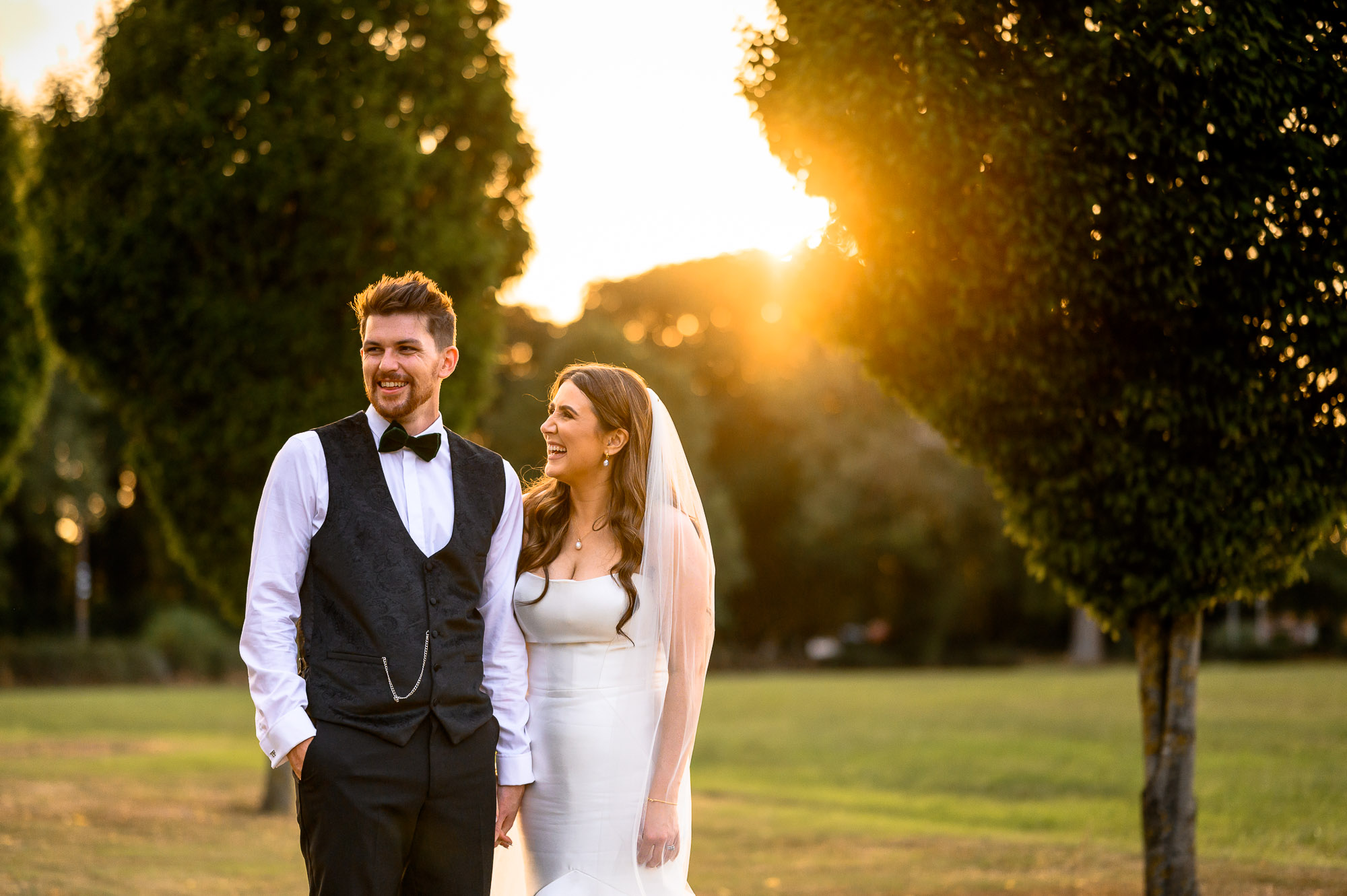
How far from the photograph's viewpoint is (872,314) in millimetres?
7543

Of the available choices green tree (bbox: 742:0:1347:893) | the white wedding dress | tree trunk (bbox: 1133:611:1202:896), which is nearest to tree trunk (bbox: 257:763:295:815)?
green tree (bbox: 742:0:1347:893)

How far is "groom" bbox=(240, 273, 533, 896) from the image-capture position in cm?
360

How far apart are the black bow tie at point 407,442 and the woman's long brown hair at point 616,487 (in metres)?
0.77

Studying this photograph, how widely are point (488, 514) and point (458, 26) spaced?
30.2 feet

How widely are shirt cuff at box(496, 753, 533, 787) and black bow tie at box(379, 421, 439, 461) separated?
1062 millimetres

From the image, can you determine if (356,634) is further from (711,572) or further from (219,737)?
(219,737)

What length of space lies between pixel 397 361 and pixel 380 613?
0.82 metres

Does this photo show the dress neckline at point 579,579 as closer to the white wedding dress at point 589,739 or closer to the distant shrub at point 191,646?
the white wedding dress at point 589,739

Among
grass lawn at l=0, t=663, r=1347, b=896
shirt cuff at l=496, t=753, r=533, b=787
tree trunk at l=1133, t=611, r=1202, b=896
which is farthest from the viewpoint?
grass lawn at l=0, t=663, r=1347, b=896

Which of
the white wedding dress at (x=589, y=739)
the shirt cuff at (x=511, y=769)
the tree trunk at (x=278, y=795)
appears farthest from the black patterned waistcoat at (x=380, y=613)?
the tree trunk at (x=278, y=795)

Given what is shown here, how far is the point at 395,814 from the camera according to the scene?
3662 millimetres

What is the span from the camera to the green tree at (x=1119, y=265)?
247 inches

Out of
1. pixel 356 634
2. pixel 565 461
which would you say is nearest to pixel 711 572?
pixel 565 461

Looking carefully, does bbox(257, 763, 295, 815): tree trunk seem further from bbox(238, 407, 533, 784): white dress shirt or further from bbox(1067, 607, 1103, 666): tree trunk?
bbox(1067, 607, 1103, 666): tree trunk
